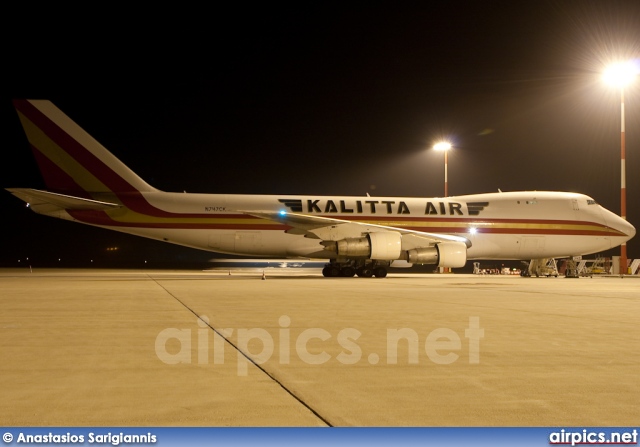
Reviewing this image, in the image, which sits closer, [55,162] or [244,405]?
[244,405]

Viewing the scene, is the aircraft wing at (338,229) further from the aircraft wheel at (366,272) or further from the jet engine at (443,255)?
the aircraft wheel at (366,272)

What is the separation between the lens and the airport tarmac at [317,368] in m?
3.88

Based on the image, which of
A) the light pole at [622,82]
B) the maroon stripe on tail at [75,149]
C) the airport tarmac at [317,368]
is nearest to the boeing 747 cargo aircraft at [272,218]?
the maroon stripe on tail at [75,149]

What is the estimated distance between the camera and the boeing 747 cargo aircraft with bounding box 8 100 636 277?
25.7 meters

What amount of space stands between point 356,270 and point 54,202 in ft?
40.6

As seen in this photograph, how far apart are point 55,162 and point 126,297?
14797 mm

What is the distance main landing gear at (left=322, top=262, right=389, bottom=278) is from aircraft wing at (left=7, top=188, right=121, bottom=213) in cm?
919

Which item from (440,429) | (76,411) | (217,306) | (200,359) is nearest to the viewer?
(440,429)

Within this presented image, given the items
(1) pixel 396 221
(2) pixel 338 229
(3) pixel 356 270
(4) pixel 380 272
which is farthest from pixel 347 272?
(1) pixel 396 221

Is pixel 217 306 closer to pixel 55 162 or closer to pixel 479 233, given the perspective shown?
pixel 55 162

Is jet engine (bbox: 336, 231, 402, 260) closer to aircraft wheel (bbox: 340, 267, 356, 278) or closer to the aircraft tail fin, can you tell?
aircraft wheel (bbox: 340, 267, 356, 278)

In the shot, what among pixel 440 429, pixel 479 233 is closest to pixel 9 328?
pixel 440 429

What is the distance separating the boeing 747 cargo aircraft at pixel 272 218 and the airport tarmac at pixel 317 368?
1575 centimetres

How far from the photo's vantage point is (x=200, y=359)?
5.73 meters
